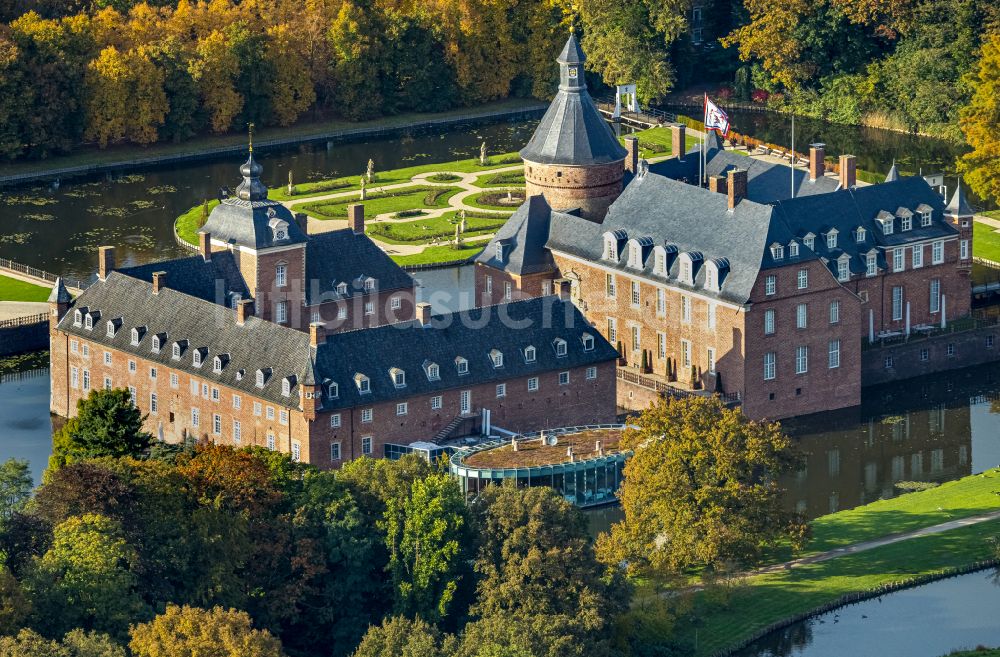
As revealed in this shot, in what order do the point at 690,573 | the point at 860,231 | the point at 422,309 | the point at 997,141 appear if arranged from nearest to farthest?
the point at 690,573 → the point at 422,309 → the point at 860,231 → the point at 997,141

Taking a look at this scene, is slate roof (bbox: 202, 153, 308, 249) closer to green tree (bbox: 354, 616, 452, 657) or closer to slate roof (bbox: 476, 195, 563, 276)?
slate roof (bbox: 476, 195, 563, 276)

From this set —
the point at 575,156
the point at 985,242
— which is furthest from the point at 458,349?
the point at 985,242

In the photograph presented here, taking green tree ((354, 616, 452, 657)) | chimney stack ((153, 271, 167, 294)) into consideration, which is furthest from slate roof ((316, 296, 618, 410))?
green tree ((354, 616, 452, 657))

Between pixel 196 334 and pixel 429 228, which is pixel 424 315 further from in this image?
pixel 429 228

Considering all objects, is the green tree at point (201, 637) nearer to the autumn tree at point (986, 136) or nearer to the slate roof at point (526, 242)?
the slate roof at point (526, 242)

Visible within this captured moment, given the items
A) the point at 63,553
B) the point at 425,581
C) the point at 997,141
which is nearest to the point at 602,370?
the point at 425,581

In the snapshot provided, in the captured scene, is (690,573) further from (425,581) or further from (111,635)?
(111,635)
